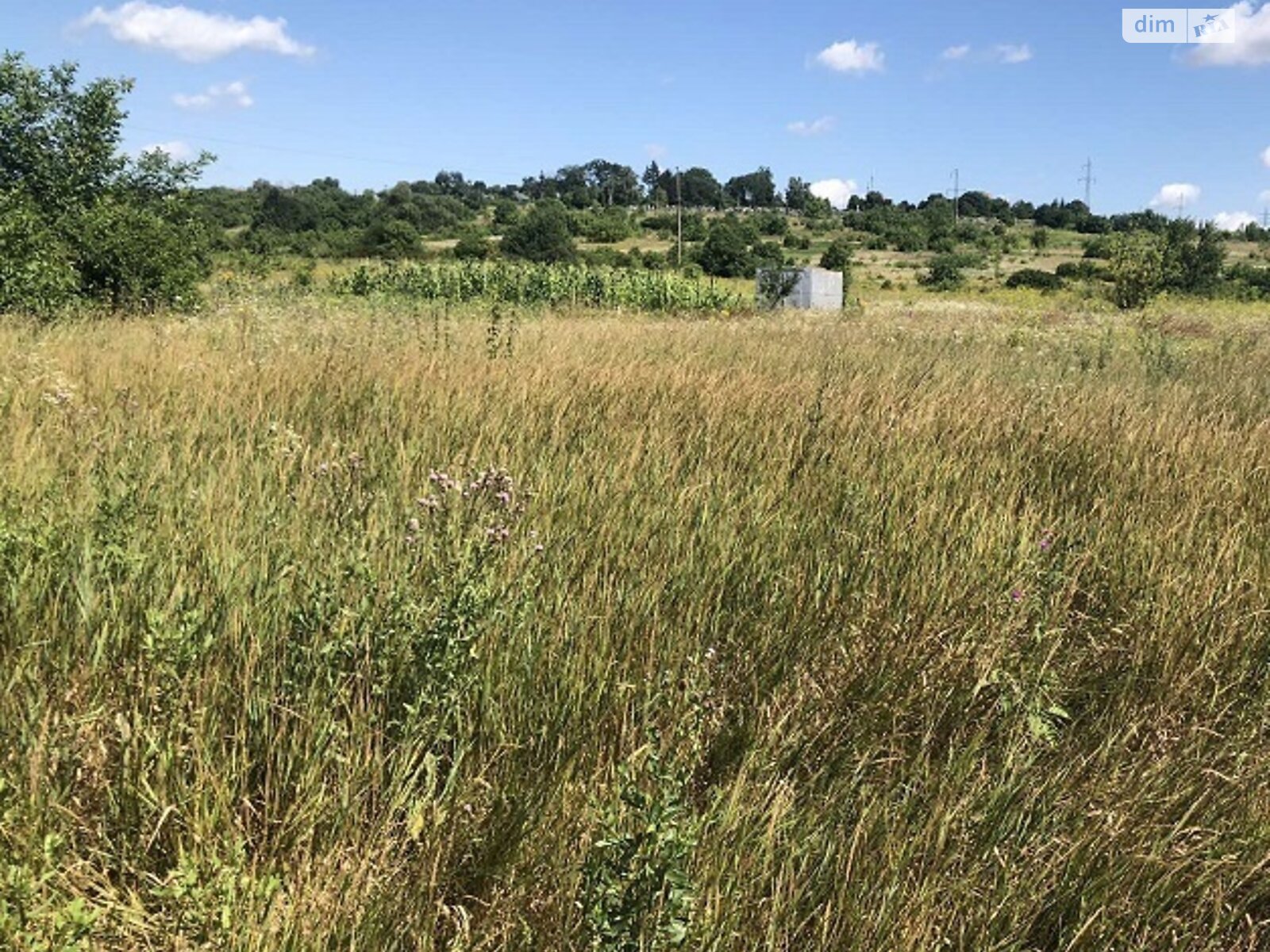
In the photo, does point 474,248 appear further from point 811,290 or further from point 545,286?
point 811,290

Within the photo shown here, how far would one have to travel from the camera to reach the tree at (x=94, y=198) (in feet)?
44.4

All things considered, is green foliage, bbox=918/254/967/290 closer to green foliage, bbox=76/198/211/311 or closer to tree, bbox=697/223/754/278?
tree, bbox=697/223/754/278

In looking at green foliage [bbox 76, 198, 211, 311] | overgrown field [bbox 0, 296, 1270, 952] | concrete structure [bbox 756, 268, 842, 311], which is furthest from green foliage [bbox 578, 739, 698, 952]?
concrete structure [bbox 756, 268, 842, 311]

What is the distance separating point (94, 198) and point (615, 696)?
59.7ft

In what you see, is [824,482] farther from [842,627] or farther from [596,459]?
[842,627]

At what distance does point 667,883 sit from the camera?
1.24m

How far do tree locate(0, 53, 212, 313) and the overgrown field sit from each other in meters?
11.2

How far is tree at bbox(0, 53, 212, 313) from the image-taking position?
44.4 feet

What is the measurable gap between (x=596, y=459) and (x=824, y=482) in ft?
3.29

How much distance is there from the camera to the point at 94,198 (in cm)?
1566

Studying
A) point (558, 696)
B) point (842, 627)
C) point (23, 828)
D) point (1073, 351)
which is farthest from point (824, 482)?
point (1073, 351)

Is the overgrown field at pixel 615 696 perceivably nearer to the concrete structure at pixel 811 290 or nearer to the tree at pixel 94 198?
the tree at pixel 94 198

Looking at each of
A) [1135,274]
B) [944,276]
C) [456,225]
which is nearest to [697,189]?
[456,225]

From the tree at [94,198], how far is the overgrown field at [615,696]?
1121cm
